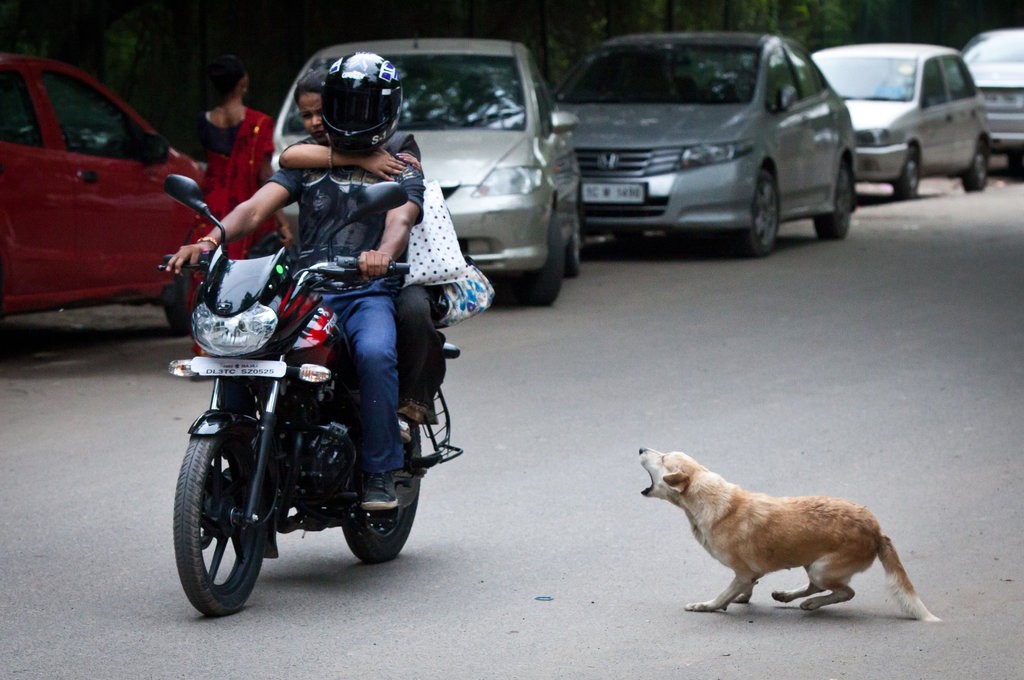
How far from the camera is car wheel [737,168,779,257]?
15.3m

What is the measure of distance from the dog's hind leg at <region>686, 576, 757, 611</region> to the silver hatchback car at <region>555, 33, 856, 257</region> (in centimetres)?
956

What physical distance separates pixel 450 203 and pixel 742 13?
47.3ft

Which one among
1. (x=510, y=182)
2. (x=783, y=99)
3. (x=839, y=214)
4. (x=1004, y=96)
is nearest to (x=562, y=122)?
(x=510, y=182)

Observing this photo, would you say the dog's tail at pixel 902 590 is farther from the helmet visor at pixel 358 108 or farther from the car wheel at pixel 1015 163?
the car wheel at pixel 1015 163

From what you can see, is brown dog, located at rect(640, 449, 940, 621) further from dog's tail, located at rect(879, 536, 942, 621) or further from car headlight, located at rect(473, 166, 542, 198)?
car headlight, located at rect(473, 166, 542, 198)

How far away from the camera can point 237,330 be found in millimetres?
5172

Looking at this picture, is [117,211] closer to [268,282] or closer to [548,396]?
[548,396]

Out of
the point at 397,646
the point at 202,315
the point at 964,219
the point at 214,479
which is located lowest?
the point at 964,219

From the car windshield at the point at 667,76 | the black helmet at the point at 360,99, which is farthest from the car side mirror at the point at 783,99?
the black helmet at the point at 360,99

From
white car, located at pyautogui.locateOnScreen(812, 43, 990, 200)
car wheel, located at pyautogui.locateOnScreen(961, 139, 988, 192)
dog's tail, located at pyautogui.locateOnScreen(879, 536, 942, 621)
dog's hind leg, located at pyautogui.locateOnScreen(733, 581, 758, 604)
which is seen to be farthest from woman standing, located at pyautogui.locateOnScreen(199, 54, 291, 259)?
car wheel, located at pyautogui.locateOnScreen(961, 139, 988, 192)

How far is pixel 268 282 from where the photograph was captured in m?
5.23

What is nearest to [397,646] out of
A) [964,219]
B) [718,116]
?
[718,116]

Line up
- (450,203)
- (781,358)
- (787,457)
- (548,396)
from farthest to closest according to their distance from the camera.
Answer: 1. (450,203)
2. (781,358)
3. (548,396)
4. (787,457)

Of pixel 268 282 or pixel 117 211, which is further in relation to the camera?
pixel 117 211
